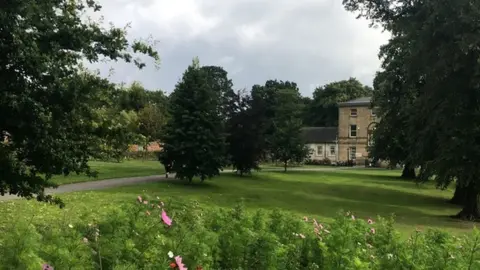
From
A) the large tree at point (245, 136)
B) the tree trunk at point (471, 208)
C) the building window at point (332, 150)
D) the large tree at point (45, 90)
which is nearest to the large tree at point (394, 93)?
the tree trunk at point (471, 208)

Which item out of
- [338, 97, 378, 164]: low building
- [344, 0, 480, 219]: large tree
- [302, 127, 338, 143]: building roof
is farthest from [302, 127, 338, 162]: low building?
[344, 0, 480, 219]: large tree

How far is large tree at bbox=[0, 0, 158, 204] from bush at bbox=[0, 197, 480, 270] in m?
3.93

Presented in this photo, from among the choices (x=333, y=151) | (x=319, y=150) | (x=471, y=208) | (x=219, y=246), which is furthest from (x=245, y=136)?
(x=319, y=150)

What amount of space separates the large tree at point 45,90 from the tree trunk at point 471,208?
57.1 ft

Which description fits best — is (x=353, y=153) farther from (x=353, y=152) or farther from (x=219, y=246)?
(x=219, y=246)

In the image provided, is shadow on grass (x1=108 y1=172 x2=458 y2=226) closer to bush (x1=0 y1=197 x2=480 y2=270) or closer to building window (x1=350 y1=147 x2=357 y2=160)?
bush (x1=0 y1=197 x2=480 y2=270)

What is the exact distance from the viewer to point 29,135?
9211mm

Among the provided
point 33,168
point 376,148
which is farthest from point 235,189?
point 33,168

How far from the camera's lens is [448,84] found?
22.0 meters

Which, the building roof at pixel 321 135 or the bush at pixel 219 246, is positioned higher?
the building roof at pixel 321 135

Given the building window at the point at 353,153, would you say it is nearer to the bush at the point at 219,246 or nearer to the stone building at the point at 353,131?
the stone building at the point at 353,131

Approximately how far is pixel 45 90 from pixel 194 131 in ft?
72.6

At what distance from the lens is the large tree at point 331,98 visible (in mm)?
113438

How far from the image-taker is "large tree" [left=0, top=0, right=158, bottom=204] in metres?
8.76
